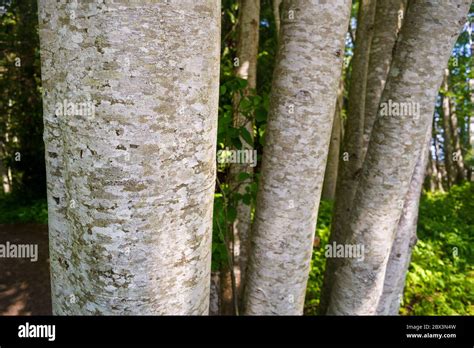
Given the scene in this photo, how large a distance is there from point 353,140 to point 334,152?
4.77 metres

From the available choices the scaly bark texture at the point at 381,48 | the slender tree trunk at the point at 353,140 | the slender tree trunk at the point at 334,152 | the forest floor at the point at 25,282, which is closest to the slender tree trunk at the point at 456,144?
the slender tree trunk at the point at 334,152

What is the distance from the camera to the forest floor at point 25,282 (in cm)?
526

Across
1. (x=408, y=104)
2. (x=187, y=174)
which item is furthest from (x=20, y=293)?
(x=408, y=104)

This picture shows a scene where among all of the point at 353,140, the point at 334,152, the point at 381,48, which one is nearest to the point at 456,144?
the point at 334,152

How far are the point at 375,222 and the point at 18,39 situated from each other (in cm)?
→ 973

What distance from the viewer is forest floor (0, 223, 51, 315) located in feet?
17.3

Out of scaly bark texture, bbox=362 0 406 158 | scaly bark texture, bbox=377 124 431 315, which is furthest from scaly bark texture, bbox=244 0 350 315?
scaly bark texture, bbox=362 0 406 158

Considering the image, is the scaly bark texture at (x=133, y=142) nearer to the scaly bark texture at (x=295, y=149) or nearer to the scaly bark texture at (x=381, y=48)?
the scaly bark texture at (x=295, y=149)

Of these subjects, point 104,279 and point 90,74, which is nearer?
point 90,74

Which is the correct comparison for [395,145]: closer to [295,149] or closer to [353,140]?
[295,149]

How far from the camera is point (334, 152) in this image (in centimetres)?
809

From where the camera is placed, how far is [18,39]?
8555 mm

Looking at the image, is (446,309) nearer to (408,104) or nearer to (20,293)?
(408,104)

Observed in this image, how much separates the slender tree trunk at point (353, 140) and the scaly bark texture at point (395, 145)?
2.71ft
